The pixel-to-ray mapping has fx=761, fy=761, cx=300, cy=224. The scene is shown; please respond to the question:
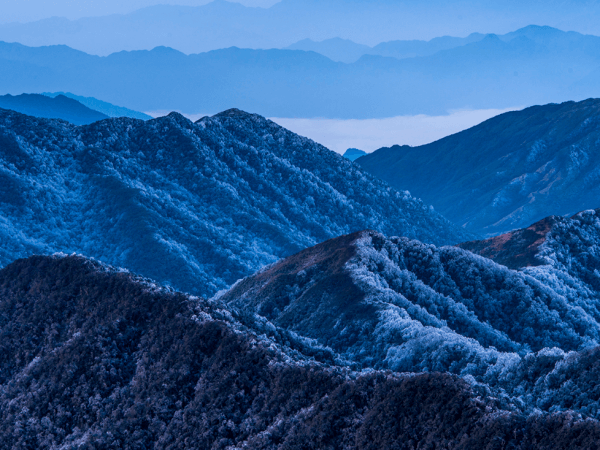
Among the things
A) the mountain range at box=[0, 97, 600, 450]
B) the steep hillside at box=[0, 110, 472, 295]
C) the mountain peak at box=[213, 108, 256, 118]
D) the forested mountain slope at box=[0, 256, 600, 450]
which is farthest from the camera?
the mountain peak at box=[213, 108, 256, 118]

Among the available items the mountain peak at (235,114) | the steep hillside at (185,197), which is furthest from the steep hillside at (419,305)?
the mountain peak at (235,114)

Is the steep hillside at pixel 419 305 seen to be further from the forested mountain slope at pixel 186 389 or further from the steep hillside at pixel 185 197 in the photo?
the steep hillside at pixel 185 197

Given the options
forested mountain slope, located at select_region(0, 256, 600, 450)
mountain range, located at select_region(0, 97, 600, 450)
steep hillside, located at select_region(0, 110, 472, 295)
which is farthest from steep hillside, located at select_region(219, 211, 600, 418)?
steep hillside, located at select_region(0, 110, 472, 295)

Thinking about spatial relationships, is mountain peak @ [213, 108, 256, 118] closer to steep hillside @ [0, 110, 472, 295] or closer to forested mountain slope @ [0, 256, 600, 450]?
steep hillside @ [0, 110, 472, 295]

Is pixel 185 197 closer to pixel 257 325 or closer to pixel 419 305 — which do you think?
pixel 419 305

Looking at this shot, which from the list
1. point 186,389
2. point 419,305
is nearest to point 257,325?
point 186,389

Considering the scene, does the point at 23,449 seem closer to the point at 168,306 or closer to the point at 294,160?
the point at 168,306
